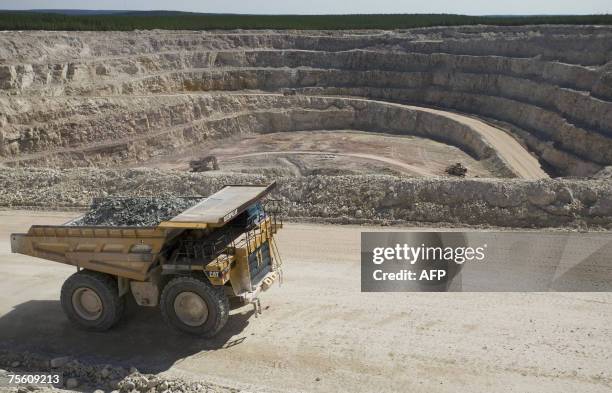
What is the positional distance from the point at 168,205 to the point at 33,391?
154 inches

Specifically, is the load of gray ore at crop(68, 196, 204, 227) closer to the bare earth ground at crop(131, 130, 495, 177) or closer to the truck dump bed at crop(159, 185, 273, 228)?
the truck dump bed at crop(159, 185, 273, 228)

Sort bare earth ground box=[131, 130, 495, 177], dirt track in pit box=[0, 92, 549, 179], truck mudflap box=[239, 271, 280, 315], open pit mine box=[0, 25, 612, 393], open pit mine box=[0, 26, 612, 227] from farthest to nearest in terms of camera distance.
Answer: bare earth ground box=[131, 130, 495, 177]
dirt track in pit box=[0, 92, 549, 179]
open pit mine box=[0, 26, 612, 227]
truck mudflap box=[239, 271, 280, 315]
open pit mine box=[0, 25, 612, 393]

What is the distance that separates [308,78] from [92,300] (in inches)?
1414

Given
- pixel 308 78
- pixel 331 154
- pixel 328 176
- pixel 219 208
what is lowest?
pixel 331 154

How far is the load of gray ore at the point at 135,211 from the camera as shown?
10461mm

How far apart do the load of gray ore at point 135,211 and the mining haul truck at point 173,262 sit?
50 centimetres

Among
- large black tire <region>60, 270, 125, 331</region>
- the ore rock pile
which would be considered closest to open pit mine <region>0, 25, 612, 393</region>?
the ore rock pile

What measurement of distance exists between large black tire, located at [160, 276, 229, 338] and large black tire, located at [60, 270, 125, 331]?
3.42 ft

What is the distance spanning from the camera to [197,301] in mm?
9898

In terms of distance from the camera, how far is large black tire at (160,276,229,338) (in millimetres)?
9688

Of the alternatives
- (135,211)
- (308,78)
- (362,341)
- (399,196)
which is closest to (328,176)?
(399,196)

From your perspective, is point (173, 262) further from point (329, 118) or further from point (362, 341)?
point (329, 118)

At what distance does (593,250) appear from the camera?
545 inches

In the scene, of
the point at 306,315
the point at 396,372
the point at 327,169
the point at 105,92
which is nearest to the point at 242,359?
the point at 306,315
